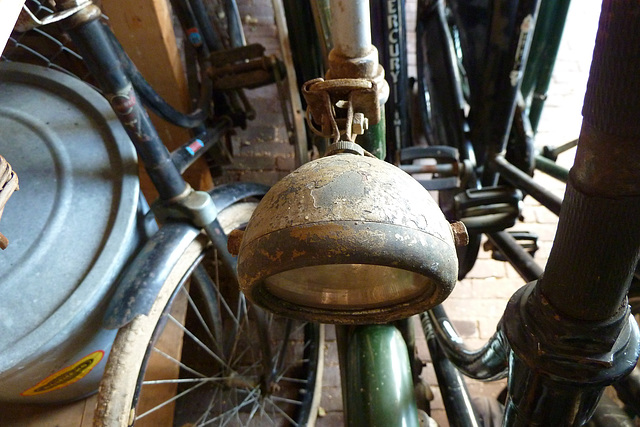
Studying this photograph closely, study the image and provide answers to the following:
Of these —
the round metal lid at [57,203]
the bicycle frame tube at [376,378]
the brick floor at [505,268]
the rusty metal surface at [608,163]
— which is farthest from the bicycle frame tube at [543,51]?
the round metal lid at [57,203]

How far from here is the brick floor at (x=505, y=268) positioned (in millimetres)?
1413

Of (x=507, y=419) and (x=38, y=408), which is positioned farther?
(x=38, y=408)

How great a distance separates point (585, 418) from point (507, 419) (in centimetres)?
9

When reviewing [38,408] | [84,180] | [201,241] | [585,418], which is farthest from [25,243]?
[585,418]

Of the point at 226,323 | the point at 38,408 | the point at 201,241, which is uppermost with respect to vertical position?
the point at 201,241

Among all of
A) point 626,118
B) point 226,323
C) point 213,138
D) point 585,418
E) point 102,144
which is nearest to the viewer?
point 626,118

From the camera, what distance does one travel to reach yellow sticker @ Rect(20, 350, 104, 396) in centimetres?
86

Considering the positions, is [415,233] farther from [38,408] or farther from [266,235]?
[38,408]

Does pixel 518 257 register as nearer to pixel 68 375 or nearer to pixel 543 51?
pixel 543 51

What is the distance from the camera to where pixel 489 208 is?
3.43 feet

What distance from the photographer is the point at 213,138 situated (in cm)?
130

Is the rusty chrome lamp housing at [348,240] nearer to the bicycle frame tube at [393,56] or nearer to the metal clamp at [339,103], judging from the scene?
the metal clamp at [339,103]

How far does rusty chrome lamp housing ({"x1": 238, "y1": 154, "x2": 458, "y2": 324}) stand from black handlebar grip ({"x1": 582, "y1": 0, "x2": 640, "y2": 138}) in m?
0.14

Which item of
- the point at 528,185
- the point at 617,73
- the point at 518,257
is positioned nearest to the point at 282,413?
the point at 518,257
